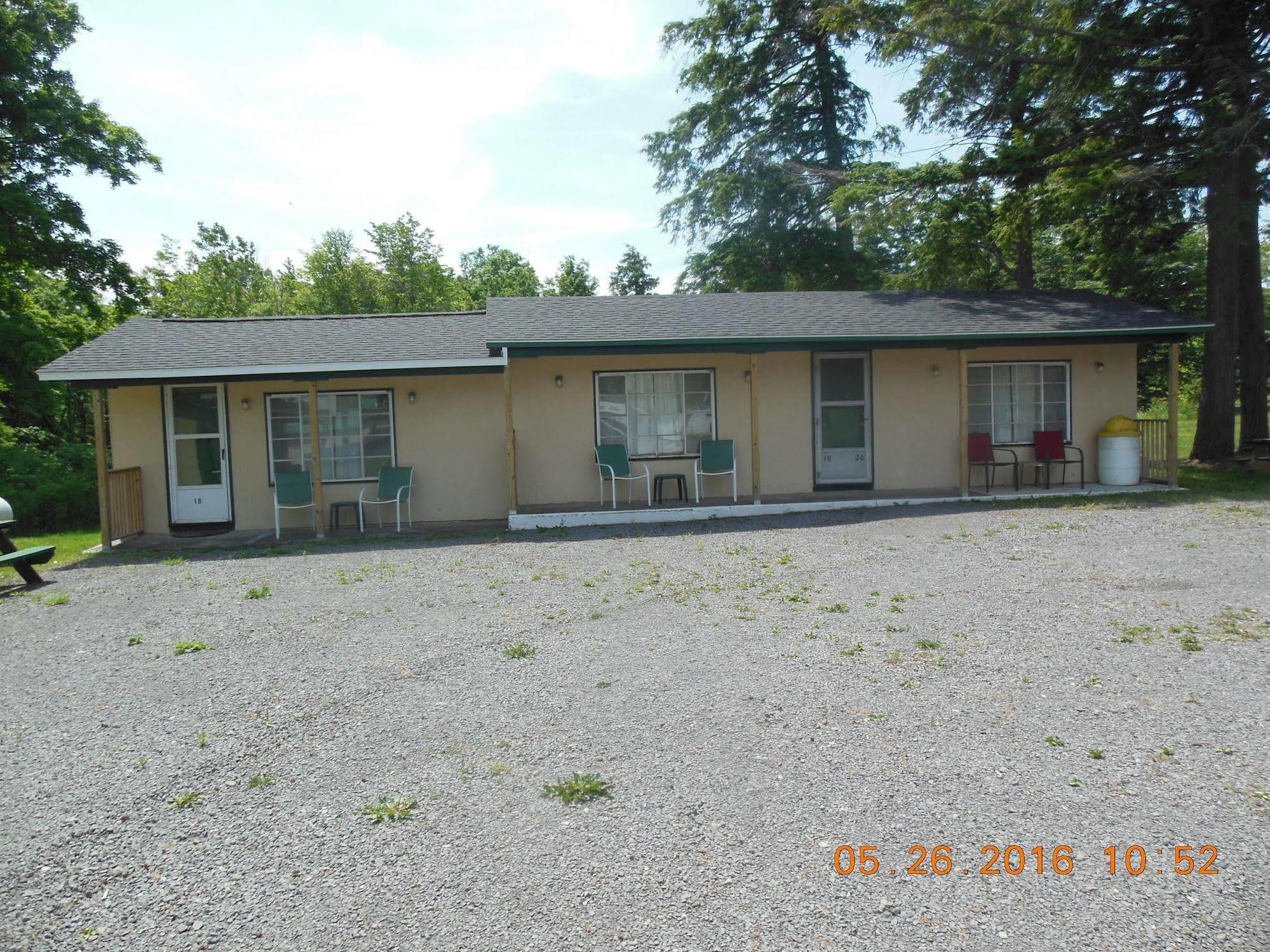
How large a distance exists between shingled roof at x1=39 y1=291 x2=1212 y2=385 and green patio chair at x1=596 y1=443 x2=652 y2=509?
1477 millimetres

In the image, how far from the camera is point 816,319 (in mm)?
11547

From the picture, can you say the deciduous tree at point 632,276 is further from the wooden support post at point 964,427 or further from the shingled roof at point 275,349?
the wooden support post at point 964,427

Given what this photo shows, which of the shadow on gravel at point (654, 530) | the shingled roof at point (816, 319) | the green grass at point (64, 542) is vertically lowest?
the green grass at point (64, 542)

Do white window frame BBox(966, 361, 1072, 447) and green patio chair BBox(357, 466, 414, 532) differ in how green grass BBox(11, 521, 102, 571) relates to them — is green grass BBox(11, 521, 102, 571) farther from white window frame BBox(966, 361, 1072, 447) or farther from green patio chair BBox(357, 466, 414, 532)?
white window frame BBox(966, 361, 1072, 447)

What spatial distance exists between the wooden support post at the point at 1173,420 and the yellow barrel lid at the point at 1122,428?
0.40 m

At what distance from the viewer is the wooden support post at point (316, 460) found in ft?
33.0

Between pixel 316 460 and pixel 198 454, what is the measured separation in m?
2.02

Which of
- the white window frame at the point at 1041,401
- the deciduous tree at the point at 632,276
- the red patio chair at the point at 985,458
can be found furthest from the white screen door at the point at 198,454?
the deciduous tree at the point at 632,276

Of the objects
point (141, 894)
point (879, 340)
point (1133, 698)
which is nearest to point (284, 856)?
point (141, 894)

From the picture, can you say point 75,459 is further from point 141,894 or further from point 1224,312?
point 1224,312

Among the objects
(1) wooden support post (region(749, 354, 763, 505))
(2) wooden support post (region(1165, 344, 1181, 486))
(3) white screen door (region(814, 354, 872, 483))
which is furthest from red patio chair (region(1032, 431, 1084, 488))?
(1) wooden support post (region(749, 354, 763, 505))

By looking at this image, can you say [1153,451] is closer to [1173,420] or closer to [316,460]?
[1173,420]

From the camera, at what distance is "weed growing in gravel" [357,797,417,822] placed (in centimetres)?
304

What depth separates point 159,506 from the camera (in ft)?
35.9
